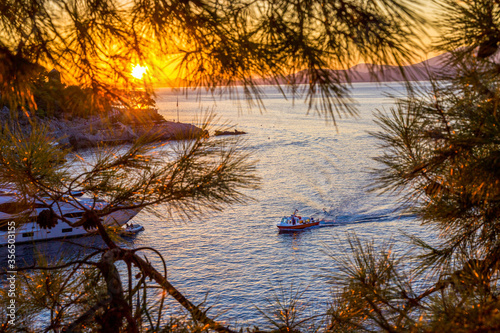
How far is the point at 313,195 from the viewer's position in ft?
86.8

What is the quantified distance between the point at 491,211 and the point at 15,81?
2.75 m

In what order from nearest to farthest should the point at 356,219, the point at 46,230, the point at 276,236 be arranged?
the point at 46,230, the point at 276,236, the point at 356,219

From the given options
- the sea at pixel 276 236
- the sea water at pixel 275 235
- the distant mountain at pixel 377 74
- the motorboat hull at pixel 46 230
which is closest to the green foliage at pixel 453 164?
the distant mountain at pixel 377 74

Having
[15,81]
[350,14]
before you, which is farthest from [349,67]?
[15,81]

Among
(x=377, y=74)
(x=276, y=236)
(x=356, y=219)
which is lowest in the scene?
(x=276, y=236)

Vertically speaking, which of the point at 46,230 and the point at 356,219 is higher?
the point at 46,230

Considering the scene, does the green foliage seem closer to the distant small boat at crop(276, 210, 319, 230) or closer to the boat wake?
the distant small boat at crop(276, 210, 319, 230)

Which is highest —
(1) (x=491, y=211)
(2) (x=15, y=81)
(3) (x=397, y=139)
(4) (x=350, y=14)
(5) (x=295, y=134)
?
(4) (x=350, y=14)

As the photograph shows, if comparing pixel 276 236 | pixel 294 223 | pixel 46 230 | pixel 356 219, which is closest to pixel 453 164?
pixel 46 230

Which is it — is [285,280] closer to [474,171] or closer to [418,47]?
[474,171]

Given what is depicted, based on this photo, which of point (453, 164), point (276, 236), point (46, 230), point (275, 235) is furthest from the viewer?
point (275, 235)

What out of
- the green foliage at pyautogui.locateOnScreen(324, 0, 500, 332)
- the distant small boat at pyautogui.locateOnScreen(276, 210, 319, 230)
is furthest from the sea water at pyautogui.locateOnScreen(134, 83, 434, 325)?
the green foliage at pyautogui.locateOnScreen(324, 0, 500, 332)

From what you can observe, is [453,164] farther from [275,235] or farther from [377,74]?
[275,235]

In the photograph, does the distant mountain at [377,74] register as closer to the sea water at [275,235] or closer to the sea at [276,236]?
the sea water at [275,235]
